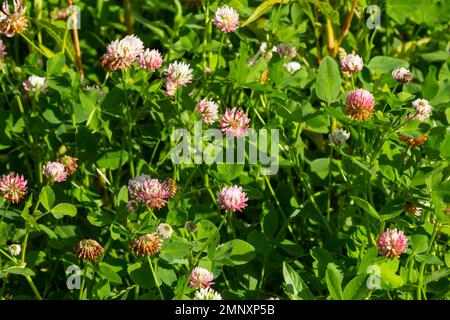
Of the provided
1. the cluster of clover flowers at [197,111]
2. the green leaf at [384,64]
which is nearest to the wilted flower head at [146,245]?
the cluster of clover flowers at [197,111]

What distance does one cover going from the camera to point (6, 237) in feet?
5.39

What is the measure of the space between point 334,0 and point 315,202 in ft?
2.03

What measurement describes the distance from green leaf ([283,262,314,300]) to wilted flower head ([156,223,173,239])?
215 mm

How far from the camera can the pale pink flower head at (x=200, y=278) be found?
156cm

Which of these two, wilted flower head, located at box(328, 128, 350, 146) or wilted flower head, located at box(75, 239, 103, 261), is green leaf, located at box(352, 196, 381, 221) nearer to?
wilted flower head, located at box(328, 128, 350, 146)

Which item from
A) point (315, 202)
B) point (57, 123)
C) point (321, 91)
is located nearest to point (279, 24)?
point (321, 91)

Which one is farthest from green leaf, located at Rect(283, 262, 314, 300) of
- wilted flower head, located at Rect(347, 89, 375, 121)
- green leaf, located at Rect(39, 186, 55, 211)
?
green leaf, located at Rect(39, 186, 55, 211)

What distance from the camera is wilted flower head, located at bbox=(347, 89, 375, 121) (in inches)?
64.3

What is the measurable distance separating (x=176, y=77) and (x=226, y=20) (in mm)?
179

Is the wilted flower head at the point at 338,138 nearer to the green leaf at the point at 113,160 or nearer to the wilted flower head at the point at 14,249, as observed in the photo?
the green leaf at the point at 113,160

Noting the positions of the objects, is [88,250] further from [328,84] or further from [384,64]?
[384,64]

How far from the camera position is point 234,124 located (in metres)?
1.70

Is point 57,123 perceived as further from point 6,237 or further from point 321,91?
point 321,91
